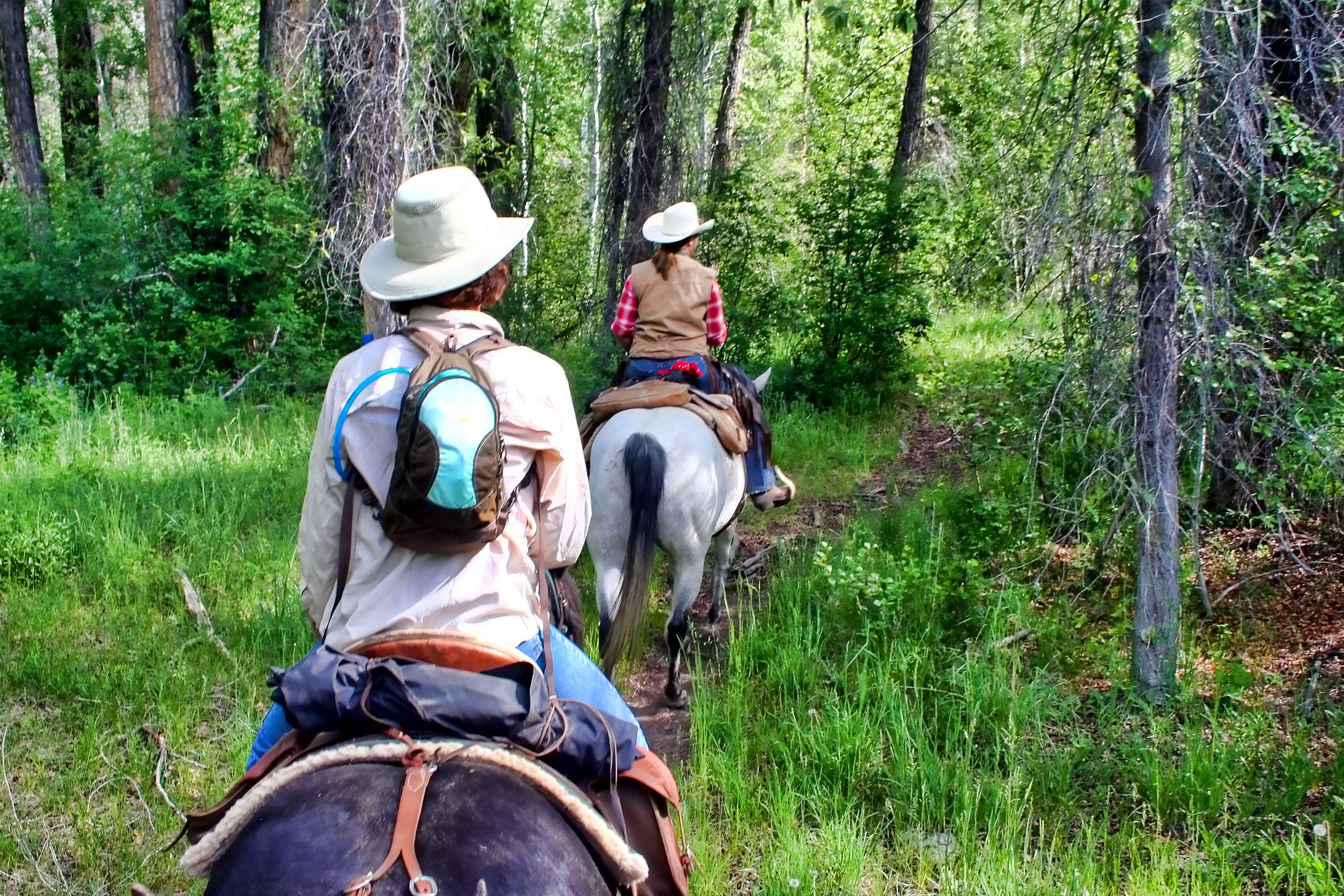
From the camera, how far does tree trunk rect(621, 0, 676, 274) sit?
10.3 metres

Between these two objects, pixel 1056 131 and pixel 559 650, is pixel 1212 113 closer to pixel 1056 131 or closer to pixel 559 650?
pixel 1056 131

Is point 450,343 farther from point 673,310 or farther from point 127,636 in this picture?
point 673,310

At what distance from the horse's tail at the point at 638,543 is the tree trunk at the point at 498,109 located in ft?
22.8

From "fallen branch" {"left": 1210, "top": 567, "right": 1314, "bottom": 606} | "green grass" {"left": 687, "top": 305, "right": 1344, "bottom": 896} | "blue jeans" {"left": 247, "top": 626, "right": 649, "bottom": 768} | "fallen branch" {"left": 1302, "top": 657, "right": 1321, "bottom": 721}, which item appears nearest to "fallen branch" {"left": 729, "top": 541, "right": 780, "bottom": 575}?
"green grass" {"left": 687, "top": 305, "right": 1344, "bottom": 896}

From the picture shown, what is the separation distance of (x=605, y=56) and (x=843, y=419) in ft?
14.7

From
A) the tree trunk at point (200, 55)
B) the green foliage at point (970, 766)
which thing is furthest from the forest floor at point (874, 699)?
the tree trunk at point (200, 55)

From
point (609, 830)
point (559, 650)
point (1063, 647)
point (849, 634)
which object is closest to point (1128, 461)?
point (1063, 647)

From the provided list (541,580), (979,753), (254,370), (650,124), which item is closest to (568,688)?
(541,580)

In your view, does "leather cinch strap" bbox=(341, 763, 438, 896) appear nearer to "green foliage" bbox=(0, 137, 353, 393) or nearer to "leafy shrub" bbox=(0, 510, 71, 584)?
"leafy shrub" bbox=(0, 510, 71, 584)

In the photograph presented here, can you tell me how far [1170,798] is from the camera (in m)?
4.00

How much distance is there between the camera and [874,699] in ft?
16.5

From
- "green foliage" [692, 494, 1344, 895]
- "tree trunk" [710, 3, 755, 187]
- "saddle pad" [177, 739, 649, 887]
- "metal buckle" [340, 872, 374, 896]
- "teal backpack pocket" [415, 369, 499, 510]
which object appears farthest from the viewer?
"tree trunk" [710, 3, 755, 187]

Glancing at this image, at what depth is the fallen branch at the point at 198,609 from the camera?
5645mm

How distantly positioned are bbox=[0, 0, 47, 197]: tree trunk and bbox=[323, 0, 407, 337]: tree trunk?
9.31m
